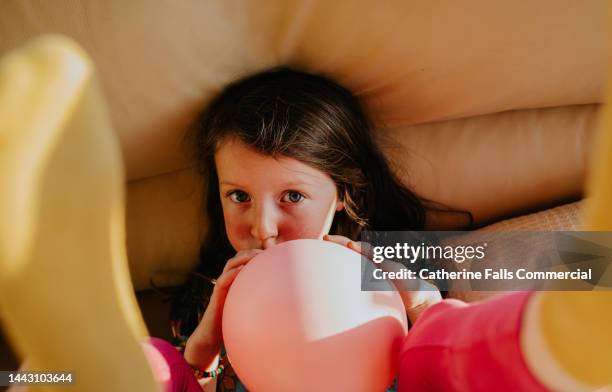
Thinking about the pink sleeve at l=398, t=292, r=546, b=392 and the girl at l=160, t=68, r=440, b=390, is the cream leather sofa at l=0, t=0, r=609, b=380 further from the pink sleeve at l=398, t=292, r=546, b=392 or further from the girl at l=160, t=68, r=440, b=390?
the pink sleeve at l=398, t=292, r=546, b=392

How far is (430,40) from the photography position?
0.78 metres

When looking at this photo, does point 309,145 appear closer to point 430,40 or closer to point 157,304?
point 430,40

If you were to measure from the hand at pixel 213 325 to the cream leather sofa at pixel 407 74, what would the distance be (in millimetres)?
282

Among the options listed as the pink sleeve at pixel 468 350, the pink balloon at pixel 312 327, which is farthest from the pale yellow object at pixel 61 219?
the pink sleeve at pixel 468 350

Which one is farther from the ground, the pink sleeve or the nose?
the nose

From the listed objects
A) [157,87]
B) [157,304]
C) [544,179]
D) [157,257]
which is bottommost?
[157,304]

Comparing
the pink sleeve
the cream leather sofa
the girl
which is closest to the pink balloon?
the pink sleeve

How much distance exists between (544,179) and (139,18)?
0.70m

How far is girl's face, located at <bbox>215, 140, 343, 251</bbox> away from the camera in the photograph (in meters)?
0.78

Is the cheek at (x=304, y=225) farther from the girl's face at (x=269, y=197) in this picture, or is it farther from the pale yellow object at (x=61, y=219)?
the pale yellow object at (x=61, y=219)

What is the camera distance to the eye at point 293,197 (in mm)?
809

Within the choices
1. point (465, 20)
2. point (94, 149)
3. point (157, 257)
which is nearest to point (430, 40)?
point (465, 20)

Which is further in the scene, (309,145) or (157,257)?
(157,257)

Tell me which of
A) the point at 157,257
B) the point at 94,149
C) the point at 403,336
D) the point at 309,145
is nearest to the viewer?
the point at 94,149
